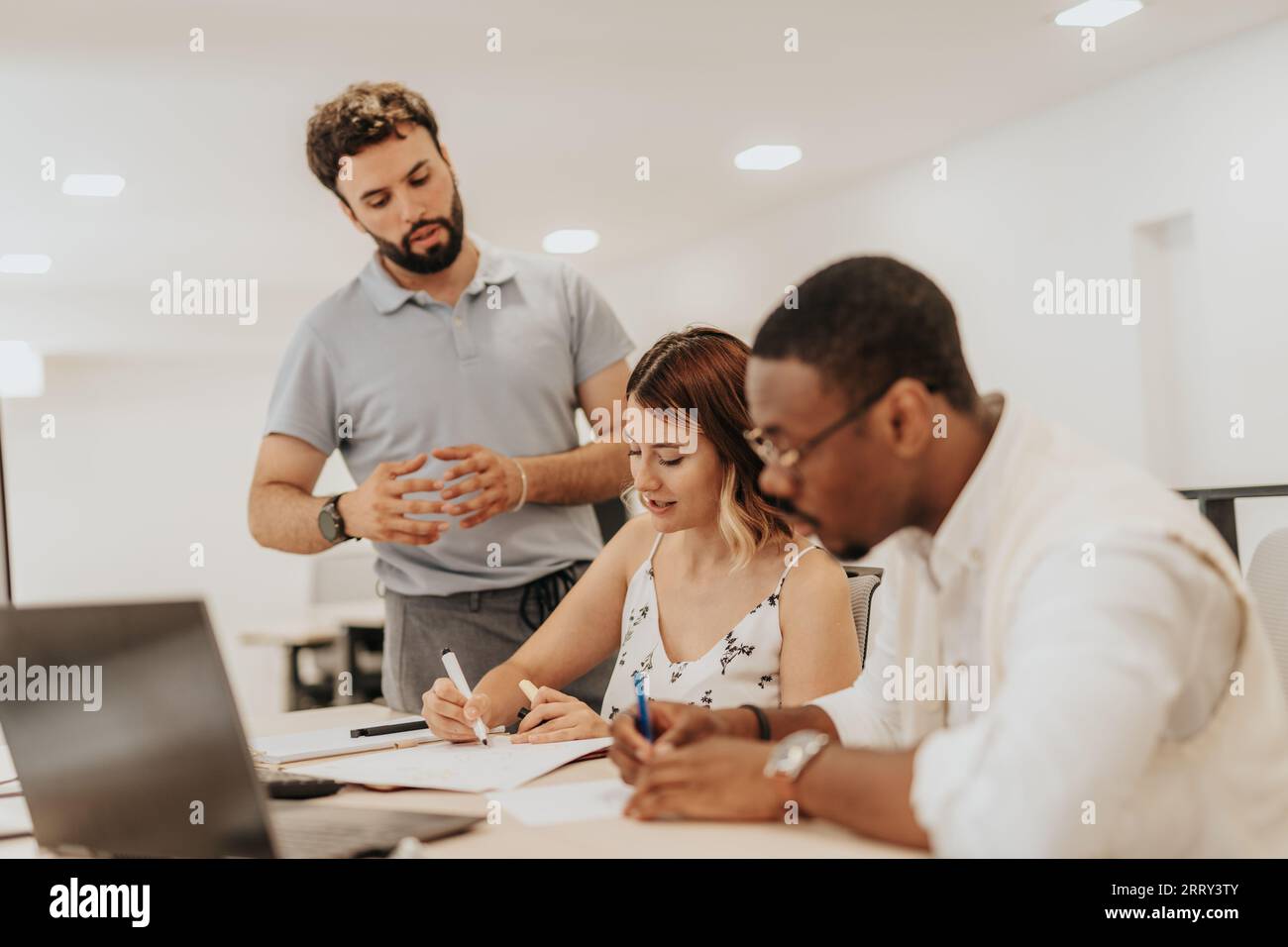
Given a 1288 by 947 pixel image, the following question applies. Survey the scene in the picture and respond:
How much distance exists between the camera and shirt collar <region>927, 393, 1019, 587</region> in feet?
3.68

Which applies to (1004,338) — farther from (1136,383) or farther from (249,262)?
(249,262)

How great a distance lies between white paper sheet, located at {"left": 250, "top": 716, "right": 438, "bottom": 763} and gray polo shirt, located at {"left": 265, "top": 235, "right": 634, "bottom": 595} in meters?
0.46

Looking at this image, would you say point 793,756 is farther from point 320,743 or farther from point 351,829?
point 320,743

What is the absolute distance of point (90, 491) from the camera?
851 centimetres

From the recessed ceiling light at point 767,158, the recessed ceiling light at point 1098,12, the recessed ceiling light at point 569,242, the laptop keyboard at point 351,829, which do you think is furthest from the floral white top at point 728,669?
the recessed ceiling light at point 569,242

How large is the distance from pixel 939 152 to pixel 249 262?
12.3ft

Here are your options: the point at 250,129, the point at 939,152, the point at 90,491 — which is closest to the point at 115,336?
the point at 90,491

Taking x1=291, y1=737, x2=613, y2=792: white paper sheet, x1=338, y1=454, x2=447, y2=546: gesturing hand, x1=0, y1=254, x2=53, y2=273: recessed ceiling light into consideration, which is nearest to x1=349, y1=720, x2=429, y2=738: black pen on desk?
x1=291, y1=737, x2=613, y2=792: white paper sheet

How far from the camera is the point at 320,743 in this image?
67.4 inches

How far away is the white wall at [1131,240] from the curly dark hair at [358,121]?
2.64 meters

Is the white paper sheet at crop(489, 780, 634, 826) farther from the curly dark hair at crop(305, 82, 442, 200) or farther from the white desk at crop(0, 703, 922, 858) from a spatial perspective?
the curly dark hair at crop(305, 82, 442, 200)

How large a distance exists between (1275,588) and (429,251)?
1.55 meters

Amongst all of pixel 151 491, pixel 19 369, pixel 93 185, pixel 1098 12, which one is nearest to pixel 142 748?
pixel 1098 12

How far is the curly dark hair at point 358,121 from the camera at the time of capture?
2.16 m
